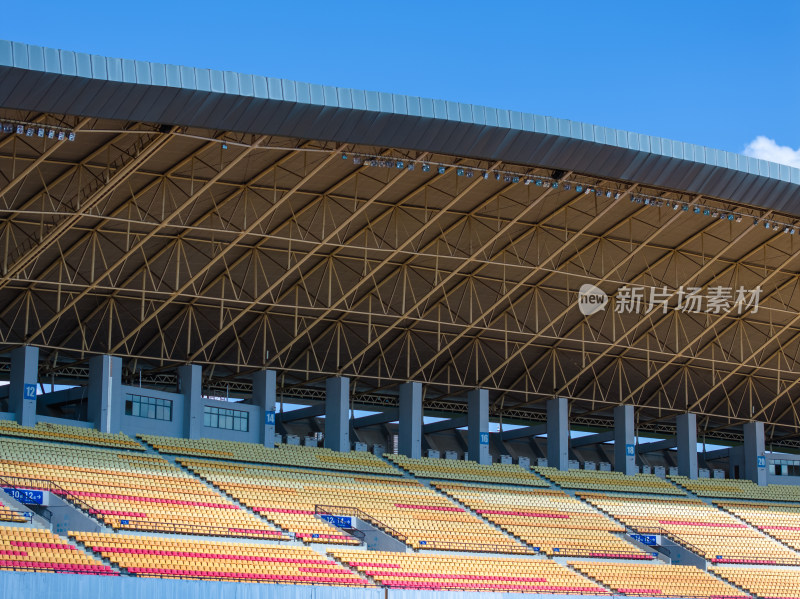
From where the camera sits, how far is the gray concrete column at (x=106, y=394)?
149 ft

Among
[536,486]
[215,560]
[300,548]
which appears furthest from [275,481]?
[536,486]

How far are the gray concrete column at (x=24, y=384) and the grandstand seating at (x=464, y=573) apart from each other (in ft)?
49.1

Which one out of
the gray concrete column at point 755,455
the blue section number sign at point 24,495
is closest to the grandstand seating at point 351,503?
the blue section number sign at point 24,495

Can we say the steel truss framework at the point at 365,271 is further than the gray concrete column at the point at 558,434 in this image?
No

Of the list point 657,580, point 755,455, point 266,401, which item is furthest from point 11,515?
point 755,455

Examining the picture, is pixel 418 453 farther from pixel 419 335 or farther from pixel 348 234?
pixel 348 234

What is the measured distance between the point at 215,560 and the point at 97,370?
16504 millimetres

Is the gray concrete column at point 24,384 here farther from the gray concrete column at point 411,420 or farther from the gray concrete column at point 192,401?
the gray concrete column at point 411,420

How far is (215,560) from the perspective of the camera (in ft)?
105

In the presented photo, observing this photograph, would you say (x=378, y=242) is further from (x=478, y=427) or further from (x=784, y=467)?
(x=784, y=467)

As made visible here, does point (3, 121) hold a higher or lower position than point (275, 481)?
higher

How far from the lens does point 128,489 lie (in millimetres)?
37000

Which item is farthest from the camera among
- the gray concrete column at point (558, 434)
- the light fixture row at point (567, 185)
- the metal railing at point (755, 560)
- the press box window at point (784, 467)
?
the press box window at point (784, 467)

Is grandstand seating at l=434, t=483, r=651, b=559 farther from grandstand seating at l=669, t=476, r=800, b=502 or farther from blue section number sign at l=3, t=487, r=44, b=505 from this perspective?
blue section number sign at l=3, t=487, r=44, b=505
